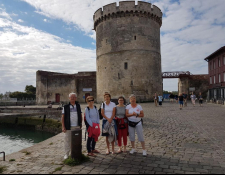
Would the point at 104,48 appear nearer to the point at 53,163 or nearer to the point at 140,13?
the point at 140,13

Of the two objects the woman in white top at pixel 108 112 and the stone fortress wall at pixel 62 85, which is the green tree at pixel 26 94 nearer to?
the stone fortress wall at pixel 62 85

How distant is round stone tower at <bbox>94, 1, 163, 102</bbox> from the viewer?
80.3ft

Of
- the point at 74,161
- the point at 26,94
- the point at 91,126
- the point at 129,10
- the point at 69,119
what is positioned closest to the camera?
the point at 74,161

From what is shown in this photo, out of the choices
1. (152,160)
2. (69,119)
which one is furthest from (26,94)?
(152,160)

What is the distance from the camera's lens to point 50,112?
17.3 metres

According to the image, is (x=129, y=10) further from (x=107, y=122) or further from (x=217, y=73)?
(x=107, y=122)

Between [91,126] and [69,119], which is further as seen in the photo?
[91,126]

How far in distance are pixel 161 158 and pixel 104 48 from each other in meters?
23.1

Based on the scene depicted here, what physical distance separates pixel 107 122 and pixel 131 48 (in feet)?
67.8

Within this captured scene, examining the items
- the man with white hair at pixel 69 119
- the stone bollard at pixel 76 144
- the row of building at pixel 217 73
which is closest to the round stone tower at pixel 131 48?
the row of building at pixel 217 73

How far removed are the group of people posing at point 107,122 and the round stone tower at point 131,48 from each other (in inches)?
776

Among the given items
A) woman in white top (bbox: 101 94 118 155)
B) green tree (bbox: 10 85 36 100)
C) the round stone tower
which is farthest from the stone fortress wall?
woman in white top (bbox: 101 94 118 155)

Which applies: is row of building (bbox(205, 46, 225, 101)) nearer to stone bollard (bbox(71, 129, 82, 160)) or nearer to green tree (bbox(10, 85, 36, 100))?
stone bollard (bbox(71, 129, 82, 160))

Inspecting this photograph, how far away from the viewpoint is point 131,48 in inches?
963
